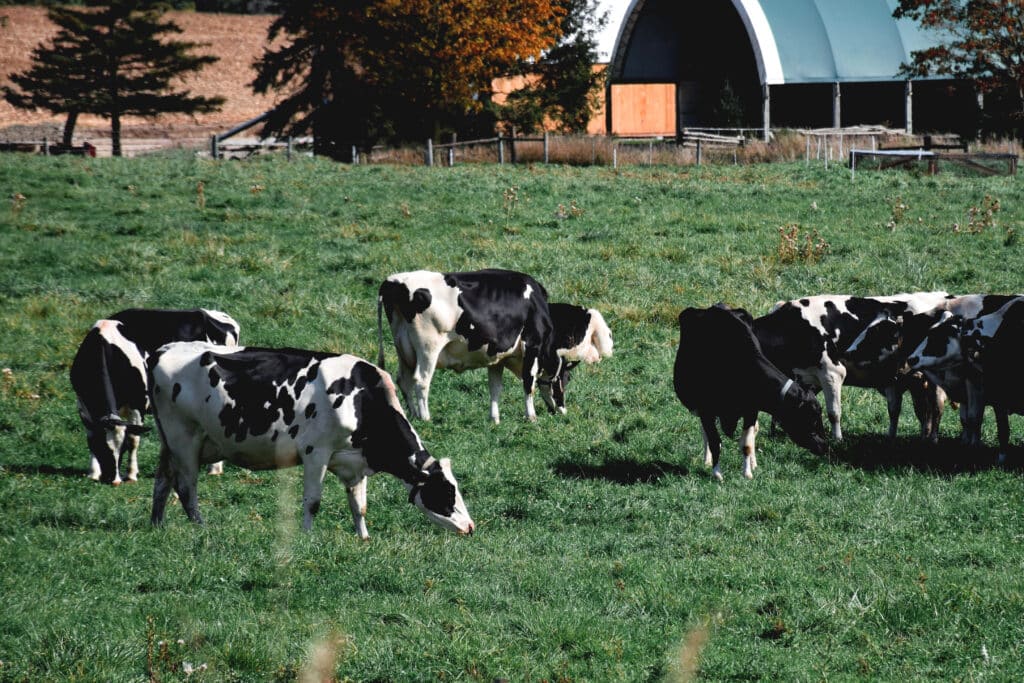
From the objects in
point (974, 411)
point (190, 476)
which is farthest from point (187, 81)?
point (190, 476)

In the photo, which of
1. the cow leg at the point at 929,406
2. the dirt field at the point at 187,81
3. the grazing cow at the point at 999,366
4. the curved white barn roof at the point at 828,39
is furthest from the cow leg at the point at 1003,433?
the dirt field at the point at 187,81

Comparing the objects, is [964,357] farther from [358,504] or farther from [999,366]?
[358,504]

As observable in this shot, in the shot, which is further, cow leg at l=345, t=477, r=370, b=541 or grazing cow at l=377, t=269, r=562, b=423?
grazing cow at l=377, t=269, r=562, b=423

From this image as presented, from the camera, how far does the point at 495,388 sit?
15.1 m

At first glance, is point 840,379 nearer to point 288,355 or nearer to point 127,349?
point 288,355

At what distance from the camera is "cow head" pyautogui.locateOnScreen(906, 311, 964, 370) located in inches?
527

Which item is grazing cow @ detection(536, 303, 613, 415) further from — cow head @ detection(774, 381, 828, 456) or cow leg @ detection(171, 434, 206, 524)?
cow leg @ detection(171, 434, 206, 524)

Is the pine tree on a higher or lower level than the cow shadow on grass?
higher

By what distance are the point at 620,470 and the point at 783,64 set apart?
133 feet

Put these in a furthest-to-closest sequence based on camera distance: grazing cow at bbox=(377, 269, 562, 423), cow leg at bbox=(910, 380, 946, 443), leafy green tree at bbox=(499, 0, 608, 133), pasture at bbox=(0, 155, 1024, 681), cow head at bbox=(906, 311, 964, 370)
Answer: leafy green tree at bbox=(499, 0, 608, 133)
grazing cow at bbox=(377, 269, 562, 423)
cow leg at bbox=(910, 380, 946, 443)
cow head at bbox=(906, 311, 964, 370)
pasture at bbox=(0, 155, 1024, 681)

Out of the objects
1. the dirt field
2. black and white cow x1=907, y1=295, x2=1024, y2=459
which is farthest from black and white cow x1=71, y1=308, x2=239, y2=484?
the dirt field

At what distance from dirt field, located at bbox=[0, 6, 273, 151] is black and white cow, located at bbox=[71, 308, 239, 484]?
49016 mm

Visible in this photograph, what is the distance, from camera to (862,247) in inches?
895

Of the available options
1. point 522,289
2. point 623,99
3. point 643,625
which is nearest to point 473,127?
point 623,99
